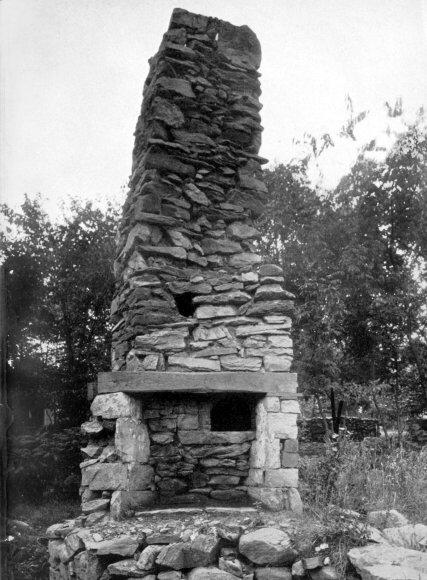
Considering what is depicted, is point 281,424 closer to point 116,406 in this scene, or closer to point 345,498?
point 345,498

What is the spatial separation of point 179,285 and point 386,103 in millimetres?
11926

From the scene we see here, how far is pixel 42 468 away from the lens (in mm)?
11266

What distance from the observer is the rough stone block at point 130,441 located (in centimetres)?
458

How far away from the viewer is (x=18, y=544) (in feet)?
22.7

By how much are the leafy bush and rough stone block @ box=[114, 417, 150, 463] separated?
734 cm

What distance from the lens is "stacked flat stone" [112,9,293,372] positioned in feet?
16.7

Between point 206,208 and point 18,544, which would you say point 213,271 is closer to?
point 206,208

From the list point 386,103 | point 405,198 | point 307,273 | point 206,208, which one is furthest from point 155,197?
point 386,103

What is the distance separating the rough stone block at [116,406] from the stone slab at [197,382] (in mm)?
65

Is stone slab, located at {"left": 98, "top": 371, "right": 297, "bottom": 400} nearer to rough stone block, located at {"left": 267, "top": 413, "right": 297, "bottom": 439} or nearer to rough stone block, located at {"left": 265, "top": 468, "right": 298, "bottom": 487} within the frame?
rough stone block, located at {"left": 267, "top": 413, "right": 297, "bottom": 439}

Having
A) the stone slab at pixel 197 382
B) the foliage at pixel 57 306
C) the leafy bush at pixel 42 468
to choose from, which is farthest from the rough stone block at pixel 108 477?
the foliage at pixel 57 306

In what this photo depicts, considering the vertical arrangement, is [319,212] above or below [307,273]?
above

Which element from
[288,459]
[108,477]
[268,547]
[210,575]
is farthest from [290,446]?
[108,477]

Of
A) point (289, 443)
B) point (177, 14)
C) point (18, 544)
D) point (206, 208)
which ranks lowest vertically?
point (18, 544)
